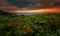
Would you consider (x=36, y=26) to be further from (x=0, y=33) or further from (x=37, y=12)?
(x=0, y=33)

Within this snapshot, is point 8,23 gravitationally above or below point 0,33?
above

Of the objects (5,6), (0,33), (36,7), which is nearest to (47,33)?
(36,7)

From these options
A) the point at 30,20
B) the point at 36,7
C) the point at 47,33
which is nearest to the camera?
the point at 47,33

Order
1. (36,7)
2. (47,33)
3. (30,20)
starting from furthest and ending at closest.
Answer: (36,7) → (30,20) → (47,33)

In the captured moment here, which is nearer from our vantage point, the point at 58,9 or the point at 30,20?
the point at 30,20

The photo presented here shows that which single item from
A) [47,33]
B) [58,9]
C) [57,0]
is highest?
[57,0]

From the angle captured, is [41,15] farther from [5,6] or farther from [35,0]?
[5,6]
